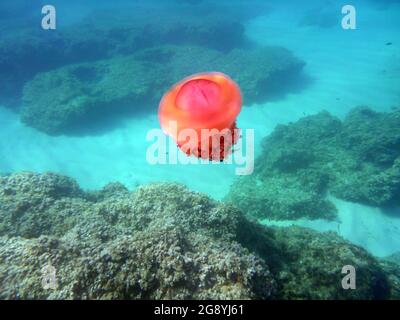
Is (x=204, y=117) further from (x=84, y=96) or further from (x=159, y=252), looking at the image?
(x=84, y=96)

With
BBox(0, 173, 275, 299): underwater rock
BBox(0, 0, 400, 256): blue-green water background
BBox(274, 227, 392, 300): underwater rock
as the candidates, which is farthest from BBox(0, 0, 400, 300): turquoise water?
BBox(0, 173, 275, 299): underwater rock

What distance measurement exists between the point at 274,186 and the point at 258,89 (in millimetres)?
8601

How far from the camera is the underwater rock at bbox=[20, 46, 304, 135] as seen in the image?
15.9 meters

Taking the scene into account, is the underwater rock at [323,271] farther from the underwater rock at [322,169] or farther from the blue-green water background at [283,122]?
the underwater rock at [322,169]

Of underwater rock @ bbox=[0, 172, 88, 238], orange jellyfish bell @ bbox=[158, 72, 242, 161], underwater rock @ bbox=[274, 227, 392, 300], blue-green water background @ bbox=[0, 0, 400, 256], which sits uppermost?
blue-green water background @ bbox=[0, 0, 400, 256]

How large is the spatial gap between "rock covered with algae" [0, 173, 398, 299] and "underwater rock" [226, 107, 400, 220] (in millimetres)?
4290

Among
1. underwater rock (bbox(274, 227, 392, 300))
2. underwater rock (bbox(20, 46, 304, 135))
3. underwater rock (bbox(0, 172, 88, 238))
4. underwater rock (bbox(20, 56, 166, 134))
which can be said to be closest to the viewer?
underwater rock (bbox(274, 227, 392, 300))

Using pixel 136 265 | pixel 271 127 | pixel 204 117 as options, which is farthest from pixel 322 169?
pixel 204 117

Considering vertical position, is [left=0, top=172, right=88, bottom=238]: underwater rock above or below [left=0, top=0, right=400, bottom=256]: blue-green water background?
below

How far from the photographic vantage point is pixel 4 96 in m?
18.3

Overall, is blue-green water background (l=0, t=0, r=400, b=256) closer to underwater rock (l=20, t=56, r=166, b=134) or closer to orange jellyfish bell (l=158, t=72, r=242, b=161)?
underwater rock (l=20, t=56, r=166, b=134)

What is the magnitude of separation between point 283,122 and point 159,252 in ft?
44.8

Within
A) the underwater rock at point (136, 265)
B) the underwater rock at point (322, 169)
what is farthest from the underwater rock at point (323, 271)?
the underwater rock at point (322, 169)
